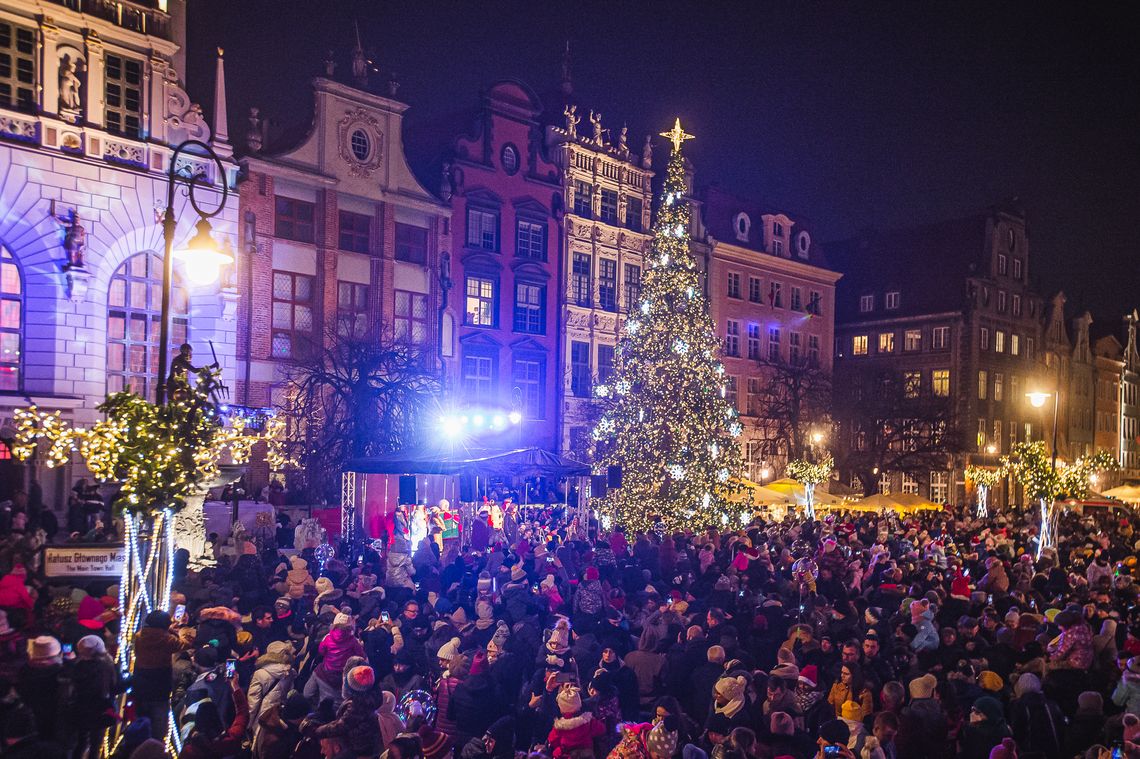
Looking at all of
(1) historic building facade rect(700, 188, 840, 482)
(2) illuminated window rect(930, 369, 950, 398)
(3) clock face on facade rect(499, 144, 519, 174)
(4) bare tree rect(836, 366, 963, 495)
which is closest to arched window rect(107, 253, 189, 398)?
(3) clock face on facade rect(499, 144, 519, 174)

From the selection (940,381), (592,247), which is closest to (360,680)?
(592,247)

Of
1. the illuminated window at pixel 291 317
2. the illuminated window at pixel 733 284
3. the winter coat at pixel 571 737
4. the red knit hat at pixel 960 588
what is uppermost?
the illuminated window at pixel 733 284

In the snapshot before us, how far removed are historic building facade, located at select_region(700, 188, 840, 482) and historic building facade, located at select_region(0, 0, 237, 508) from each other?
27.5m

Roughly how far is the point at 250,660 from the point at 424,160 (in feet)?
105

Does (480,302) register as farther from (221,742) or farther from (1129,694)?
(221,742)

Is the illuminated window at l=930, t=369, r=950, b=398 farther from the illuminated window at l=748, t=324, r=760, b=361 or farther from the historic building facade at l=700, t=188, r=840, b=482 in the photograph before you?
the illuminated window at l=748, t=324, r=760, b=361

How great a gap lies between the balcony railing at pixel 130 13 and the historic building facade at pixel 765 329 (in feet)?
90.8

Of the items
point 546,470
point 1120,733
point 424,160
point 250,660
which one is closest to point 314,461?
point 546,470

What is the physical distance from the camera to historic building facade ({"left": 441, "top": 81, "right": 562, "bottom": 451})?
39031 mm

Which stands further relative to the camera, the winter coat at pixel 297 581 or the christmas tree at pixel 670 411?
the christmas tree at pixel 670 411

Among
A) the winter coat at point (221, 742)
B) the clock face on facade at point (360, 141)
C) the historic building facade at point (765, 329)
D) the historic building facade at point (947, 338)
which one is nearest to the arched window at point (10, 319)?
the clock face on facade at point (360, 141)

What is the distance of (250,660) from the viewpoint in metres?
10.4

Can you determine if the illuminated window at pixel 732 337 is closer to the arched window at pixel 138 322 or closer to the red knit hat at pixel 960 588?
the arched window at pixel 138 322

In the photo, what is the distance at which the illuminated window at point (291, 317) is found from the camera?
32.5m
